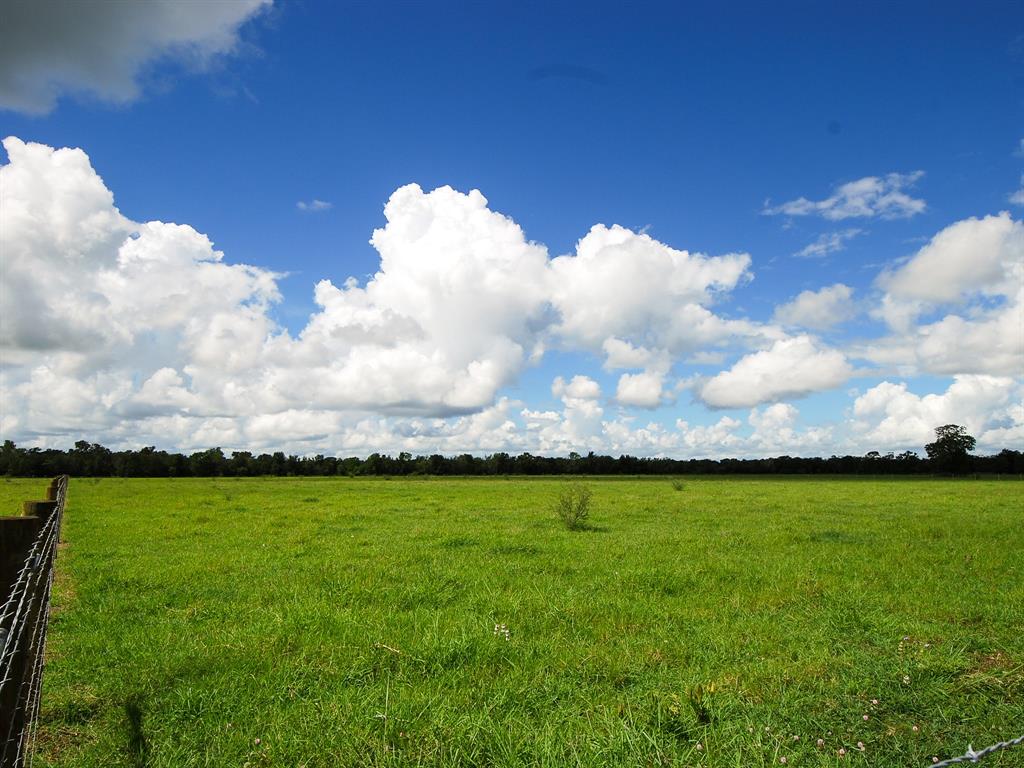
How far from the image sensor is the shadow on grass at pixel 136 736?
5096 millimetres

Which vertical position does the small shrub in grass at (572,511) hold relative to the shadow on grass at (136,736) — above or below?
above

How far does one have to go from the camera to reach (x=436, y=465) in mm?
139000

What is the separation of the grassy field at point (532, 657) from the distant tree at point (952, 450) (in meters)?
126

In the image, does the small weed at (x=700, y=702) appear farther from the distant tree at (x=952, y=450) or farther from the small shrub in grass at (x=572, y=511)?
the distant tree at (x=952, y=450)

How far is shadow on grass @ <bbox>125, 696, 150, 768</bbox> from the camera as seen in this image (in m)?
5.10

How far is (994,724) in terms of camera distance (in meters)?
5.74

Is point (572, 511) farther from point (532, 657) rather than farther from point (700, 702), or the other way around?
point (700, 702)

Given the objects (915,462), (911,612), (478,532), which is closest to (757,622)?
(911,612)

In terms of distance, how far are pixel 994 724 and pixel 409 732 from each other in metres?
5.24

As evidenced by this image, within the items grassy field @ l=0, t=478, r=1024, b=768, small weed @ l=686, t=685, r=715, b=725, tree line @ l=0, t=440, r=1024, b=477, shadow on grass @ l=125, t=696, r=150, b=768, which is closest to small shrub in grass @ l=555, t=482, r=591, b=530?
grassy field @ l=0, t=478, r=1024, b=768

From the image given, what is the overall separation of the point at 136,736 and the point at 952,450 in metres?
143

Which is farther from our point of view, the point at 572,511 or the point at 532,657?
the point at 572,511

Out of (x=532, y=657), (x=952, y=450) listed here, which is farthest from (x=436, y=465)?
(x=532, y=657)

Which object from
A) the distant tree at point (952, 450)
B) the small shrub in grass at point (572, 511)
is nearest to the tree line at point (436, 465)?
the distant tree at point (952, 450)
